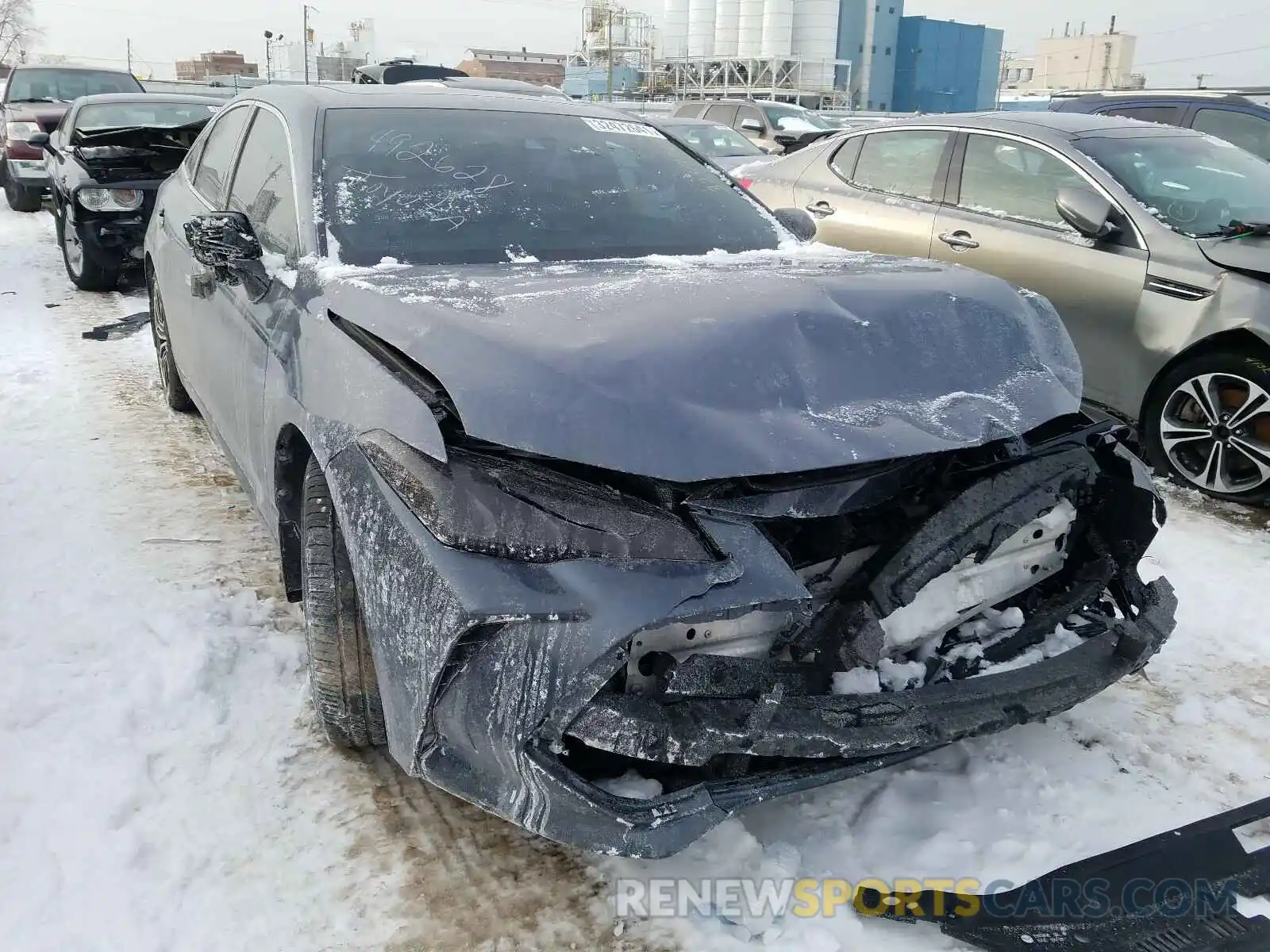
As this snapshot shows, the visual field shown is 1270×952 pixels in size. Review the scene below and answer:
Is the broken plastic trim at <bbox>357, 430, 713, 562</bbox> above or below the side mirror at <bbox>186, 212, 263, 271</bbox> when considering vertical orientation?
below

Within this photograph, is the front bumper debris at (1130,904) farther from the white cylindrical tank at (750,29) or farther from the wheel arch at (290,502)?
the white cylindrical tank at (750,29)

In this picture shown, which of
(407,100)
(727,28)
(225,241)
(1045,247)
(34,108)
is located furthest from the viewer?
(727,28)

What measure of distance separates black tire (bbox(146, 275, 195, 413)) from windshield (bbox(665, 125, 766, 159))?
8.22 meters

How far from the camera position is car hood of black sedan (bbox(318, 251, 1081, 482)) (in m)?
1.90

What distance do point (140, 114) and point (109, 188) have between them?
6.09ft

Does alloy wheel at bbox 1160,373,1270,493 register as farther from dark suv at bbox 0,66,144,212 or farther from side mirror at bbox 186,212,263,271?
dark suv at bbox 0,66,144,212

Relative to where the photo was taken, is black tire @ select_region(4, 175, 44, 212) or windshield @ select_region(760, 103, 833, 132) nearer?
black tire @ select_region(4, 175, 44, 212)

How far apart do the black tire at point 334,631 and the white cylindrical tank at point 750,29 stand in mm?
54773

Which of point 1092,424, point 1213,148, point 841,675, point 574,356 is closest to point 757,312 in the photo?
point 574,356

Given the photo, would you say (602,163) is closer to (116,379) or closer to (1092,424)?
(1092,424)

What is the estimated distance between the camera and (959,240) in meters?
5.21

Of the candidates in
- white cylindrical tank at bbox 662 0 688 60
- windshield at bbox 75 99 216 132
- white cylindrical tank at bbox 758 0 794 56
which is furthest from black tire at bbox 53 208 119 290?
white cylindrical tank at bbox 662 0 688 60

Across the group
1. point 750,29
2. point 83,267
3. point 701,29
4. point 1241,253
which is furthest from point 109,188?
point 701,29

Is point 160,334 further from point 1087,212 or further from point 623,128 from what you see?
point 1087,212
